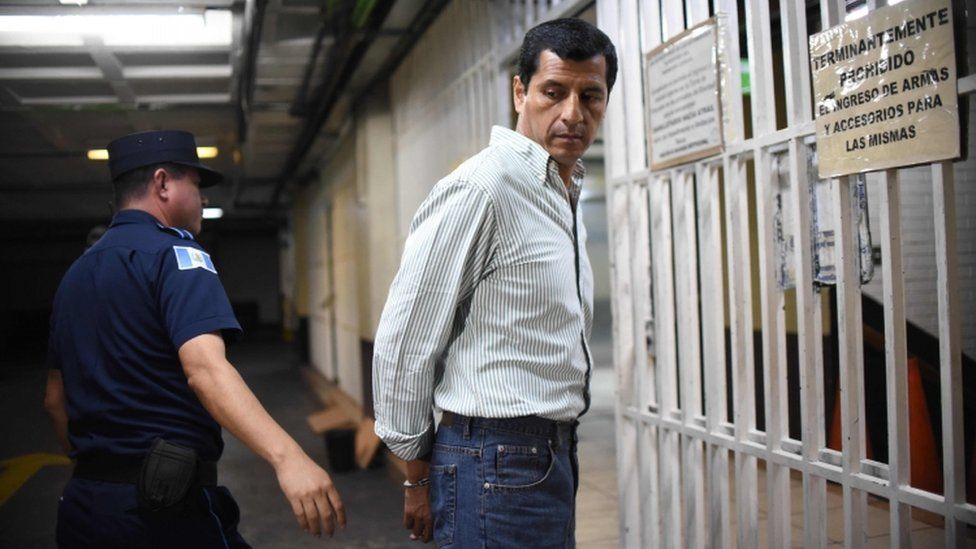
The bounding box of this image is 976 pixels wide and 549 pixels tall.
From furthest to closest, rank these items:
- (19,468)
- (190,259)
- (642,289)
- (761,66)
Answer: (19,468) < (642,289) < (761,66) < (190,259)

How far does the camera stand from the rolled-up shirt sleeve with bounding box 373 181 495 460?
5.00 ft

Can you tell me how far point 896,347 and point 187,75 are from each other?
5994mm

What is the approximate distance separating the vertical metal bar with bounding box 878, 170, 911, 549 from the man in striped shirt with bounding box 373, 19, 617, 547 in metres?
0.75

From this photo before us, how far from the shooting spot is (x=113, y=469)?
6.11ft

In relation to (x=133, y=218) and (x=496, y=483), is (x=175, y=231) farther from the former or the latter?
(x=496, y=483)

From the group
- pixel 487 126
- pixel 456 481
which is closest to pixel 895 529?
pixel 456 481

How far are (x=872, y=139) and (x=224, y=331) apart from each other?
5.19 ft

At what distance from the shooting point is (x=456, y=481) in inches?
60.3

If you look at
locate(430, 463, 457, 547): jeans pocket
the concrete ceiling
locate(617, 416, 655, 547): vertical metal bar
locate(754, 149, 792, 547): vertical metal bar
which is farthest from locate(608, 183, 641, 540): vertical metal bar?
the concrete ceiling

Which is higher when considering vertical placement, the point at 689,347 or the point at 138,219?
the point at 138,219

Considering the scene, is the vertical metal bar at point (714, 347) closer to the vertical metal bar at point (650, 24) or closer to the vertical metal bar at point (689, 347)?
the vertical metal bar at point (689, 347)

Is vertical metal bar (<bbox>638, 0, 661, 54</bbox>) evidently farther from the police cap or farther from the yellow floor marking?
the yellow floor marking

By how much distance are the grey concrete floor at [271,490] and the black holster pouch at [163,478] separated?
1.52 m

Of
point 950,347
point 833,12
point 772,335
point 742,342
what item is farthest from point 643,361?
point 833,12
